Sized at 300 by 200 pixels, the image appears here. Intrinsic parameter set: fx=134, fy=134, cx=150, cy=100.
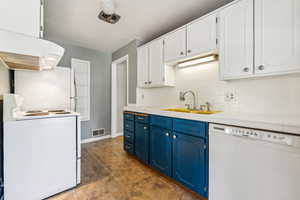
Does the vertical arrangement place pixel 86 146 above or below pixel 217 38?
below

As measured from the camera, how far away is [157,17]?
2186 mm

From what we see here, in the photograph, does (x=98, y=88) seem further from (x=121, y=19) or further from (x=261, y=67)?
(x=261, y=67)

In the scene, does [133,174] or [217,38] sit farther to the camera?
[133,174]

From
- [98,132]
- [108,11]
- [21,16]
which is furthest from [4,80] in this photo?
[98,132]

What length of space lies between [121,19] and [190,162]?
2.36m

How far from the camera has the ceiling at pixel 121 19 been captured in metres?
1.86

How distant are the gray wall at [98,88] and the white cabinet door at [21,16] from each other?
222cm

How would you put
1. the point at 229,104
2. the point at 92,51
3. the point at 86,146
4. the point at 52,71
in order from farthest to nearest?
1. the point at 92,51
2. the point at 86,146
3. the point at 52,71
4. the point at 229,104

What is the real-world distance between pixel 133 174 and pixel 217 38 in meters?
2.23

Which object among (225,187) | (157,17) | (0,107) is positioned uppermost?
(157,17)

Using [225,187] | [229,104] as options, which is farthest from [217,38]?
[225,187]

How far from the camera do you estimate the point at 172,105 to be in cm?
251

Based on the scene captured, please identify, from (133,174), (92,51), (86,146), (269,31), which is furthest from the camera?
(92,51)

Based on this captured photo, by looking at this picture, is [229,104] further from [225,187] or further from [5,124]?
[5,124]
